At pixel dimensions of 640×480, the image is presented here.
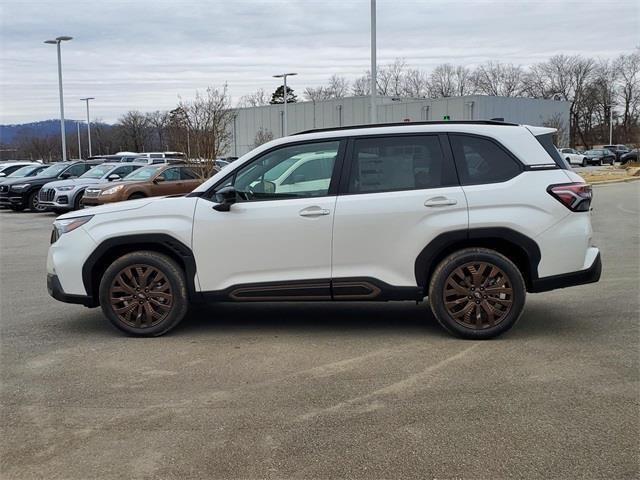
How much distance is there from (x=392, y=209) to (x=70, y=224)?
3.01 meters

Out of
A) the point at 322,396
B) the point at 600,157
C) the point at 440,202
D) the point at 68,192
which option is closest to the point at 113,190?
the point at 68,192

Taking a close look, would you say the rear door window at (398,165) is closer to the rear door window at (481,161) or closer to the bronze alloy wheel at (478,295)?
the rear door window at (481,161)

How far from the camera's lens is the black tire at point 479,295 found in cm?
561

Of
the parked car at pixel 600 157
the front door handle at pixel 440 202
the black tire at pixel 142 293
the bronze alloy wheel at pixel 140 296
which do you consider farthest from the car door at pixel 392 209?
the parked car at pixel 600 157

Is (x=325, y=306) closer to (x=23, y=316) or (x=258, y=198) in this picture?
(x=258, y=198)

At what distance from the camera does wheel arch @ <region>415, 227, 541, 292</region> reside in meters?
5.62

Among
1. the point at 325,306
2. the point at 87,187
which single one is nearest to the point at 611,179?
the point at 87,187

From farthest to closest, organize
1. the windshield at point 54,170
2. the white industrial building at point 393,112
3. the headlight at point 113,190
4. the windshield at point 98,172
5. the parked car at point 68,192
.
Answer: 1. the white industrial building at point 393,112
2. the windshield at point 54,170
3. the windshield at point 98,172
4. the parked car at point 68,192
5. the headlight at point 113,190

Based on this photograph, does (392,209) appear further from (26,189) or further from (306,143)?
(26,189)

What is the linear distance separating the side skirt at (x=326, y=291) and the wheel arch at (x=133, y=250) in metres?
0.36

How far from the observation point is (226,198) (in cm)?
572

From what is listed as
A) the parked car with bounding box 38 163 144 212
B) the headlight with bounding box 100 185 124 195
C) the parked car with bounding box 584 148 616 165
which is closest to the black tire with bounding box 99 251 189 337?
the headlight with bounding box 100 185 124 195

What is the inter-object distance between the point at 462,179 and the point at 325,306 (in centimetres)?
226

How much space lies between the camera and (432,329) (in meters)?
→ 6.13
